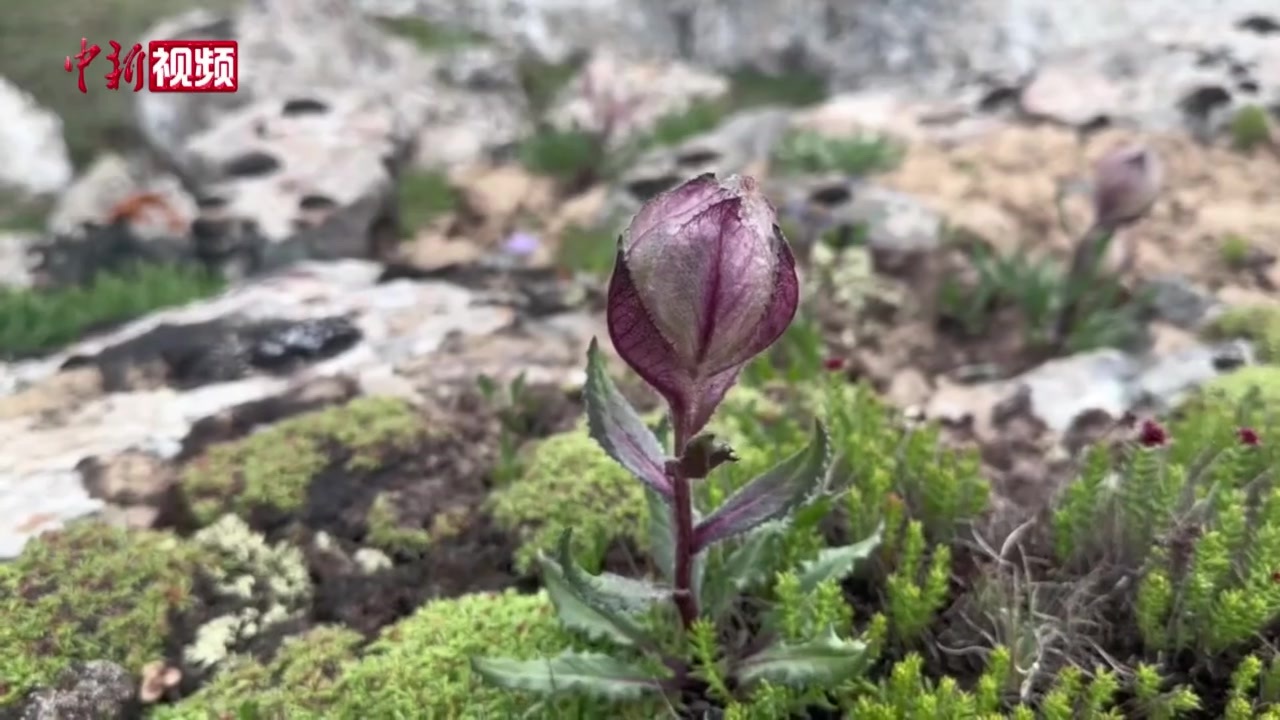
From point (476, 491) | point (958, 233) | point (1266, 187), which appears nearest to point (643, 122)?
point (958, 233)

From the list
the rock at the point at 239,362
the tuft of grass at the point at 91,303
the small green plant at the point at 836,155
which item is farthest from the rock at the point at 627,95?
the rock at the point at 239,362

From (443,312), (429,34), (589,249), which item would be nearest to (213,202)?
(589,249)

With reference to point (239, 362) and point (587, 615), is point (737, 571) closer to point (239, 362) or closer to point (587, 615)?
point (587, 615)

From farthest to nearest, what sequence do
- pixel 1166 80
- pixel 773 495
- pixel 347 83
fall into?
pixel 347 83
pixel 1166 80
pixel 773 495

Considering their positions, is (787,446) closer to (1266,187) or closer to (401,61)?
(1266,187)

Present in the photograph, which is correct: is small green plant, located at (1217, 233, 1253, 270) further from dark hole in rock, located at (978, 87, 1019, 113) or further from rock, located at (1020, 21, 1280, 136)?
dark hole in rock, located at (978, 87, 1019, 113)

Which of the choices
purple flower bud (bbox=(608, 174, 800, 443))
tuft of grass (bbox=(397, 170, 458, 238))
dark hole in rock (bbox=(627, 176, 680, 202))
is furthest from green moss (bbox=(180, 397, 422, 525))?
tuft of grass (bbox=(397, 170, 458, 238))
